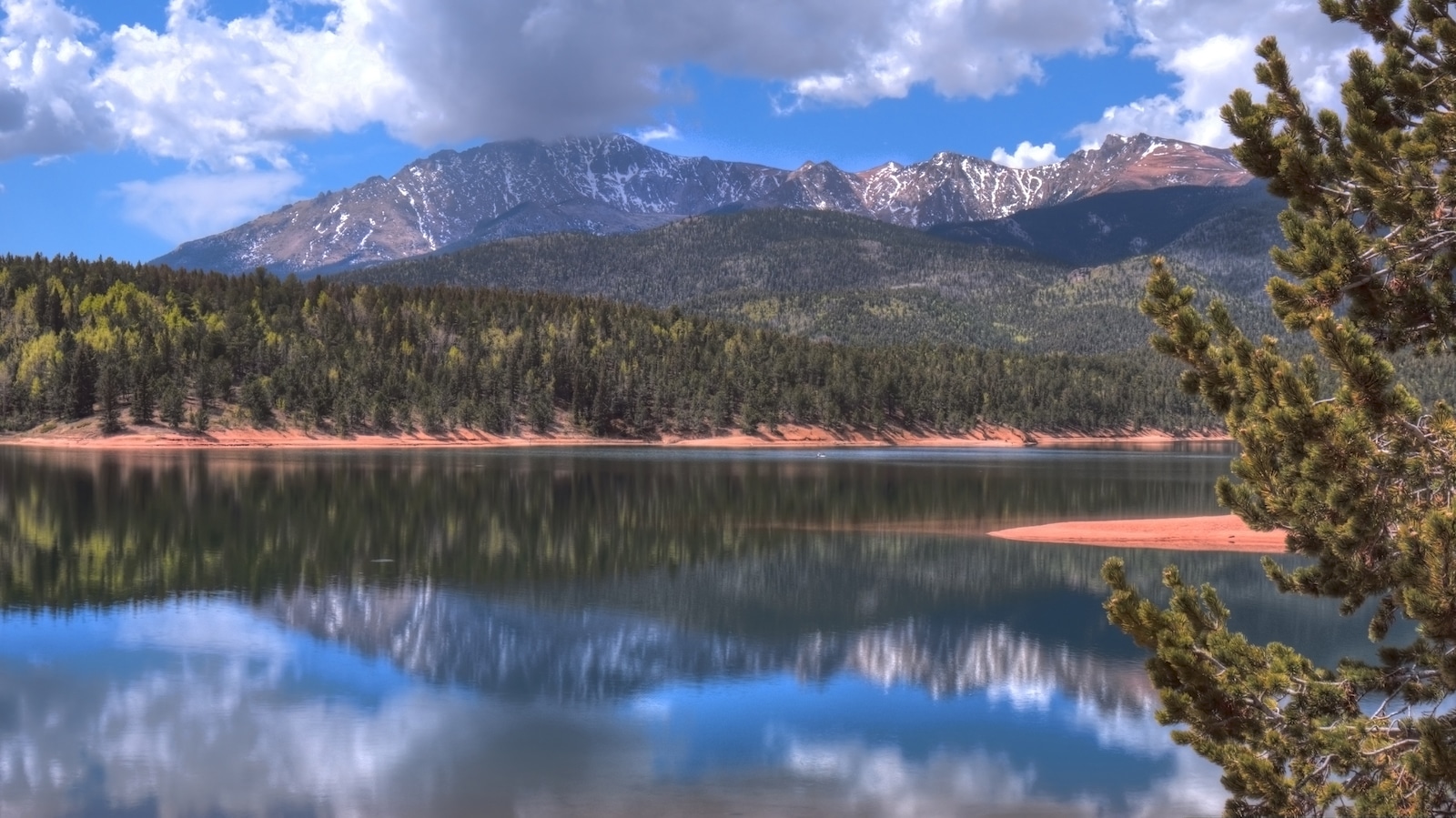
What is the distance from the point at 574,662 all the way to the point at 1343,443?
24590 mm

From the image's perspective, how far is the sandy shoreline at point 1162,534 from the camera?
58406 millimetres

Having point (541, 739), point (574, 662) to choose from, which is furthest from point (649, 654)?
point (541, 739)

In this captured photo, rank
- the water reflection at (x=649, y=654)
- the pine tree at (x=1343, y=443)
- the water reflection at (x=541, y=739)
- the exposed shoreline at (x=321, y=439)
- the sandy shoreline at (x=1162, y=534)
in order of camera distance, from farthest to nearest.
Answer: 1. the exposed shoreline at (x=321, y=439)
2. the sandy shoreline at (x=1162, y=534)
3. the water reflection at (x=649, y=654)
4. the water reflection at (x=541, y=739)
5. the pine tree at (x=1343, y=443)

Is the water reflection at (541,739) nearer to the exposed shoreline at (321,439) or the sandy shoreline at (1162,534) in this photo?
the sandy shoreline at (1162,534)

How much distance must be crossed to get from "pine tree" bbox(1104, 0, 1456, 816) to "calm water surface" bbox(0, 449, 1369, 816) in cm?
878

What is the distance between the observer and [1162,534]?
61.0 metres

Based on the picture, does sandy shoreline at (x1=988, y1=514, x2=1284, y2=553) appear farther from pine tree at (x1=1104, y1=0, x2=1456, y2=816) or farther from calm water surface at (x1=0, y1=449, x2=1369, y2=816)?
pine tree at (x1=1104, y1=0, x2=1456, y2=816)

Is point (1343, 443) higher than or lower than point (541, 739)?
higher

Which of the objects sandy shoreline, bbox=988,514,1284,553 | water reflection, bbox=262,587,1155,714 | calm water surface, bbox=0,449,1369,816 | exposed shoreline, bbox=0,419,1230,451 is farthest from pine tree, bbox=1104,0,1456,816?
exposed shoreline, bbox=0,419,1230,451

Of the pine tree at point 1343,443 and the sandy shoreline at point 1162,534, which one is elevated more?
the pine tree at point 1343,443

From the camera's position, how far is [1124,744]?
1049 inches

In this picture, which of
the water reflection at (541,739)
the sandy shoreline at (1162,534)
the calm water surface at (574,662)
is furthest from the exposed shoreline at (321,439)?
the water reflection at (541,739)

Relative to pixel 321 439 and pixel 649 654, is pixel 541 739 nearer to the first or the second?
pixel 649 654

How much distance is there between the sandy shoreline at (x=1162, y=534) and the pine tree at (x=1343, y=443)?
44.9 meters
